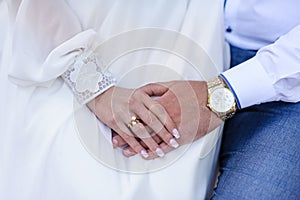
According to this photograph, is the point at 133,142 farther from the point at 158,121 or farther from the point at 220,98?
the point at 220,98

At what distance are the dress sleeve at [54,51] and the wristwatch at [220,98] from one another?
0.17m

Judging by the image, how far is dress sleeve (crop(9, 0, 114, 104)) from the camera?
833mm

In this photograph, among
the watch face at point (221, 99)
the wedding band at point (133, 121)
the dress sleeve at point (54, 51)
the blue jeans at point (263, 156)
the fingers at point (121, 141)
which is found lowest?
the blue jeans at point (263, 156)

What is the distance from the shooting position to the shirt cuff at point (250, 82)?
844 mm

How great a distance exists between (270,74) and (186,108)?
0.15 meters

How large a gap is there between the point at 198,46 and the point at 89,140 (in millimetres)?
254

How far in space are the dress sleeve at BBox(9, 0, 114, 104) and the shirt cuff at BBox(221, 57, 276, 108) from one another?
211mm

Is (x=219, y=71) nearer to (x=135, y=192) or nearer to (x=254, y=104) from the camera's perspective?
(x=254, y=104)

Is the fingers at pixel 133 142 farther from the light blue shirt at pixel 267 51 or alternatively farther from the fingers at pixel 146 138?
the light blue shirt at pixel 267 51

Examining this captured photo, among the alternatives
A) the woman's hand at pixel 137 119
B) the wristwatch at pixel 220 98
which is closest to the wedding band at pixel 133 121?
the woman's hand at pixel 137 119

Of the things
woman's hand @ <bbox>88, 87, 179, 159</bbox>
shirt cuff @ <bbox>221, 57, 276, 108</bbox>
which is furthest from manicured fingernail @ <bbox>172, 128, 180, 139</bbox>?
shirt cuff @ <bbox>221, 57, 276, 108</bbox>

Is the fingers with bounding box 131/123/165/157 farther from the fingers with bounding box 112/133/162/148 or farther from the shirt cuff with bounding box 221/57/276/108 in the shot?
the shirt cuff with bounding box 221/57/276/108

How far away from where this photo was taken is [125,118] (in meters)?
0.84

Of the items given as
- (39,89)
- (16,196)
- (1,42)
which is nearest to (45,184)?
(16,196)
